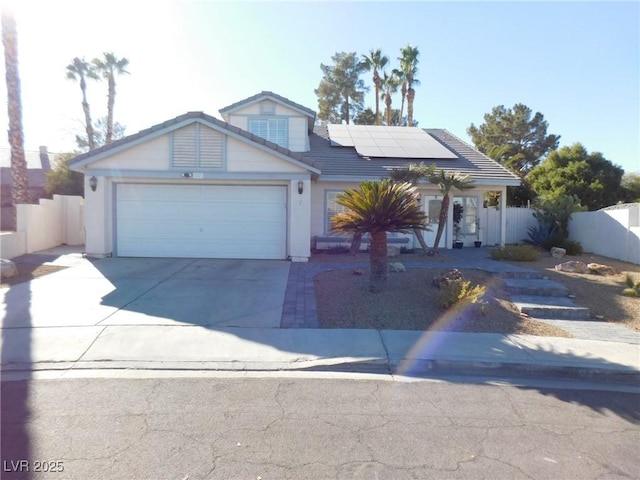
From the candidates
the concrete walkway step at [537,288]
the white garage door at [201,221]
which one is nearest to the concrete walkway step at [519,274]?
the concrete walkway step at [537,288]

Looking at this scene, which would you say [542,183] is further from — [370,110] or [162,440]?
[162,440]

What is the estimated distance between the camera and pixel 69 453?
3387 mm

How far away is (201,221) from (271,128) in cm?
590

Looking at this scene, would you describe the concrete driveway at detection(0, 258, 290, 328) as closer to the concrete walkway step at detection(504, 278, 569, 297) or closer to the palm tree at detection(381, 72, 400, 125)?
the concrete walkway step at detection(504, 278, 569, 297)

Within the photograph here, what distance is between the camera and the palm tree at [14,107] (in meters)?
Answer: 14.0

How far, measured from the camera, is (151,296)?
8.41 meters

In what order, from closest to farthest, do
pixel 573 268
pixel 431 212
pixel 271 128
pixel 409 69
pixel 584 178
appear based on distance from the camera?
pixel 573 268, pixel 431 212, pixel 271 128, pixel 584 178, pixel 409 69

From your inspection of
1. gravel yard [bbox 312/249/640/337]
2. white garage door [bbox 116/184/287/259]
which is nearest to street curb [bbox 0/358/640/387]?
gravel yard [bbox 312/249/640/337]

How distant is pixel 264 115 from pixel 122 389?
14.0 meters

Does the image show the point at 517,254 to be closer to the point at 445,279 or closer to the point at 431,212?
the point at 431,212

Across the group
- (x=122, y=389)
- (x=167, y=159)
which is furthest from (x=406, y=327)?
(x=167, y=159)

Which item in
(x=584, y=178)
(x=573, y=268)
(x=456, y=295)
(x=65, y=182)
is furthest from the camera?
(x=584, y=178)

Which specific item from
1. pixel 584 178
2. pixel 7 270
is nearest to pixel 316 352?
pixel 7 270

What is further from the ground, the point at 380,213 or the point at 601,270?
the point at 380,213
